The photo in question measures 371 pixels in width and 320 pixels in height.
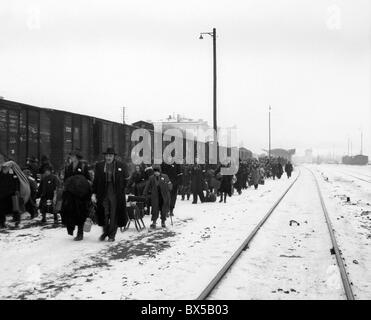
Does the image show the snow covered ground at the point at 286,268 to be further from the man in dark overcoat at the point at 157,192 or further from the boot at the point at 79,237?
the boot at the point at 79,237

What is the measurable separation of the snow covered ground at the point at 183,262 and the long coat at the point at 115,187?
20.0 inches

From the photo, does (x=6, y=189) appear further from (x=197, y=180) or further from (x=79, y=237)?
(x=197, y=180)

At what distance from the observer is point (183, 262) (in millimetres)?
6848

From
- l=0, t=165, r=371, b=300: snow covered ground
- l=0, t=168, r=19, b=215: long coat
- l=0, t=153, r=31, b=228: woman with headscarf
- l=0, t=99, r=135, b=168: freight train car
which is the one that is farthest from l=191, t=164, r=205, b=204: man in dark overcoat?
l=0, t=168, r=19, b=215: long coat

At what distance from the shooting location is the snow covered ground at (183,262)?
5.35 metres

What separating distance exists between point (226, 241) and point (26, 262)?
387 centimetres

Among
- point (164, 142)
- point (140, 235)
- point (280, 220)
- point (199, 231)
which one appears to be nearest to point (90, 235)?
point (140, 235)

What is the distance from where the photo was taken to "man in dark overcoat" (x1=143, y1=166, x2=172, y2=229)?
1006 cm

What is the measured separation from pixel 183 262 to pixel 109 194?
2385 mm

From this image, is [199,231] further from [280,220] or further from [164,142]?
[164,142]

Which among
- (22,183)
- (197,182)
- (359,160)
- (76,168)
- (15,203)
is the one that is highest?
(359,160)

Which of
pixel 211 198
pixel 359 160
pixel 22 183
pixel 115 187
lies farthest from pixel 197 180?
pixel 359 160

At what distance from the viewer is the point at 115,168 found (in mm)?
8562

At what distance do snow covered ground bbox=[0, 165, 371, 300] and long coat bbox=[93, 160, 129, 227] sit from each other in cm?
51
